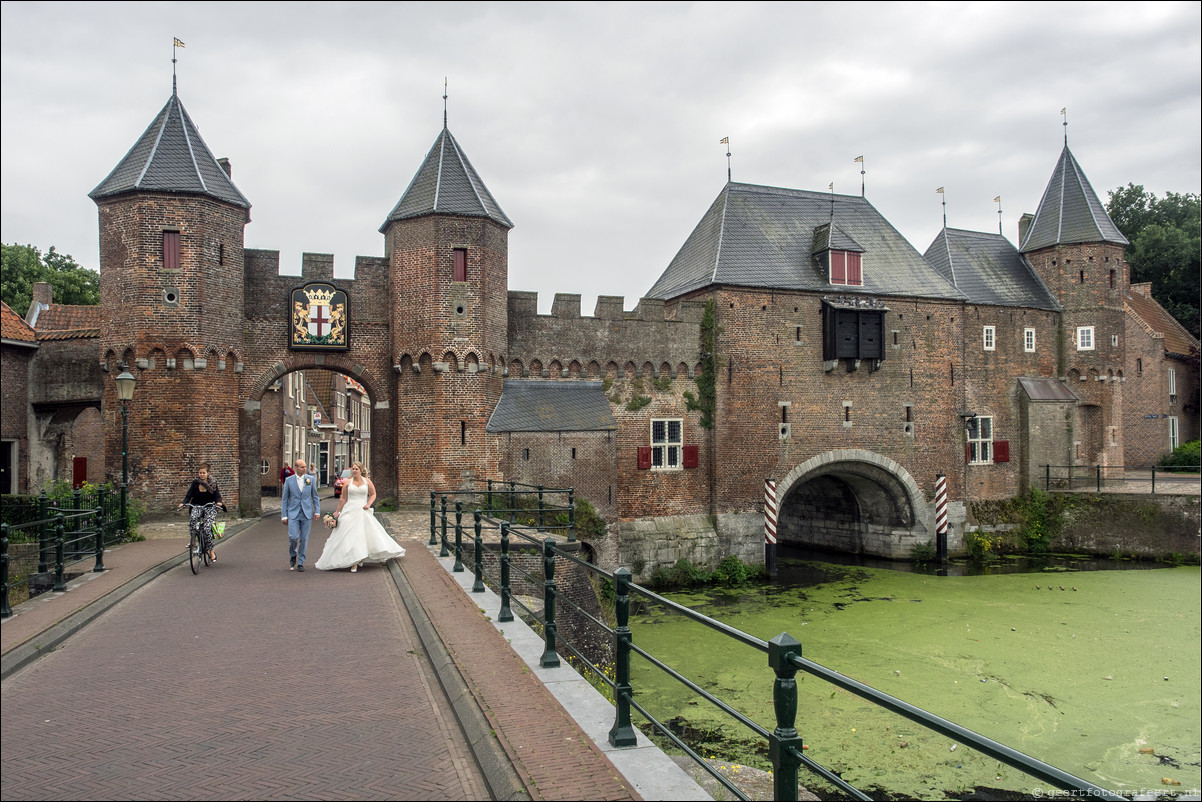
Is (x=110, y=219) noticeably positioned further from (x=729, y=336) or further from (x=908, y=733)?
(x=908, y=733)

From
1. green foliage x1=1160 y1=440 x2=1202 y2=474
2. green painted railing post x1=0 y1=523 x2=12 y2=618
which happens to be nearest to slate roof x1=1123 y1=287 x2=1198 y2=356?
green foliage x1=1160 y1=440 x2=1202 y2=474

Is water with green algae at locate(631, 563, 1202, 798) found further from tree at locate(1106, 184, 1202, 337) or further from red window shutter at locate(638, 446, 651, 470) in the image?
tree at locate(1106, 184, 1202, 337)

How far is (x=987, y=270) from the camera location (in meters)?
28.3

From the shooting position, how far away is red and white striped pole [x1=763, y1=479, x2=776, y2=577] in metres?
22.6

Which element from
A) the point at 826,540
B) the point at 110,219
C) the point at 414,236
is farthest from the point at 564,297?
the point at 826,540

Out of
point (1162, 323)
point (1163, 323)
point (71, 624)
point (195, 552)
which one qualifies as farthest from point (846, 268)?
point (1163, 323)

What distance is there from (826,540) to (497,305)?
15022 millimetres

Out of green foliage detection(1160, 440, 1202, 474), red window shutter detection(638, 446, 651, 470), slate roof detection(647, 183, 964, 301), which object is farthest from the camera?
green foliage detection(1160, 440, 1202, 474)

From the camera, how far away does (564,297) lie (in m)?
21.9

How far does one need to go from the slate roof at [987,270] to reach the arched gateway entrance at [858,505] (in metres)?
7.18

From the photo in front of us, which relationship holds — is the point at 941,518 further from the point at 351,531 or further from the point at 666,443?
the point at 351,531

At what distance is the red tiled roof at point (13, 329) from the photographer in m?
20.1

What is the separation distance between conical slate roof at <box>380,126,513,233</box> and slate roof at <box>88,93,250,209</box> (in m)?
4.01

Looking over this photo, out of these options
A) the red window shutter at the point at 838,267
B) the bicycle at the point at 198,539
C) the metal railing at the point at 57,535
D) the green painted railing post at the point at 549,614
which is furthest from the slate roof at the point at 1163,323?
the metal railing at the point at 57,535
